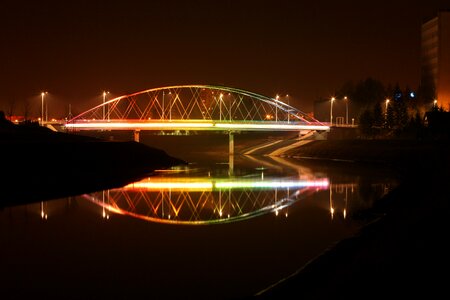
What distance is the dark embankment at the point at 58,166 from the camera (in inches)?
1083

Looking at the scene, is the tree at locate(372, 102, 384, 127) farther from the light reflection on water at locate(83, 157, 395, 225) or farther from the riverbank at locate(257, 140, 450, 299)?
the riverbank at locate(257, 140, 450, 299)

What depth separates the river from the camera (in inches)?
449

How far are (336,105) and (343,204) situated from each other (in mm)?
88493

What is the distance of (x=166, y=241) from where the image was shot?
15914mm

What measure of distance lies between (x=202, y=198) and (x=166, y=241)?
36.3 feet

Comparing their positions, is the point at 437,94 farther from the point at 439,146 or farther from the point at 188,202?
the point at 188,202

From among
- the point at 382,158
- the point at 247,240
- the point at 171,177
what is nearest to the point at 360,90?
the point at 382,158

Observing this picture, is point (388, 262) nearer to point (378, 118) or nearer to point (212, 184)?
point (212, 184)

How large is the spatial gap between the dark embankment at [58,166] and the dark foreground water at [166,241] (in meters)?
2.29

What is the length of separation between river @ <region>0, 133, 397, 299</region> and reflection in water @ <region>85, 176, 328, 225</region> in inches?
2.0

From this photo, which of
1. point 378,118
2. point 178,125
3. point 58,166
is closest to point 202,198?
point 58,166

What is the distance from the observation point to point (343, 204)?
24219 mm

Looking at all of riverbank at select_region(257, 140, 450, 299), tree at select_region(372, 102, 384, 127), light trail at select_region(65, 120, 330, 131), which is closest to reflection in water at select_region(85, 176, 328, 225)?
riverbank at select_region(257, 140, 450, 299)
